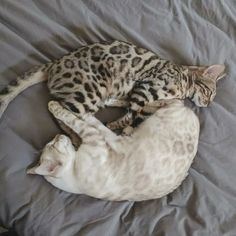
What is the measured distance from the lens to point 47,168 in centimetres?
129

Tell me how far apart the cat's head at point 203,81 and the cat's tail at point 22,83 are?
0.58 metres

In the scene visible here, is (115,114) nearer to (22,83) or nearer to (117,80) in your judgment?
(117,80)

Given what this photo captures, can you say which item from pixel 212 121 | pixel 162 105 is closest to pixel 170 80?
pixel 162 105

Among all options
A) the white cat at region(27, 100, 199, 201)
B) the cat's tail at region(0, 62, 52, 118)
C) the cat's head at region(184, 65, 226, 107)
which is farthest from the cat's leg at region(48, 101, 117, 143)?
the cat's head at region(184, 65, 226, 107)

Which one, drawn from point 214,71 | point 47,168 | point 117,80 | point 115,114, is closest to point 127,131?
point 115,114

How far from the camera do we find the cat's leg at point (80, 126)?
1.40 m

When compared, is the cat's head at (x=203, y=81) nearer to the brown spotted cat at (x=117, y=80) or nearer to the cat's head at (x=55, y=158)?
the brown spotted cat at (x=117, y=80)

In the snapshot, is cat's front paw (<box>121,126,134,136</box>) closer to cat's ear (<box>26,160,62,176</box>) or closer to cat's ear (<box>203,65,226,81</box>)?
cat's ear (<box>26,160,62,176</box>)

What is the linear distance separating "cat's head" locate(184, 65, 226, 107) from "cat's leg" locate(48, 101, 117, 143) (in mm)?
427

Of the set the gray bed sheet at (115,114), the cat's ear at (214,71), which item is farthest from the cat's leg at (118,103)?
the cat's ear at (214,71)

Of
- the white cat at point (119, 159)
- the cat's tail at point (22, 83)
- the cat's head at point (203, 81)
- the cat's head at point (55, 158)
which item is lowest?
the cat's head at point (203, 81)

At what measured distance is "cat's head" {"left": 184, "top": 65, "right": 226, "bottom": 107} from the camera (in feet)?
5.40

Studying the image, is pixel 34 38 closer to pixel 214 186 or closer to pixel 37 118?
pixel 37 118

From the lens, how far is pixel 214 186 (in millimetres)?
1482
